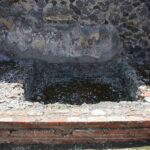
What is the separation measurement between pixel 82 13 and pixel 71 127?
79.5 inches

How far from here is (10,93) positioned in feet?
10.2

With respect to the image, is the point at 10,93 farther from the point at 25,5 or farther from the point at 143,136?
the point at 143,136

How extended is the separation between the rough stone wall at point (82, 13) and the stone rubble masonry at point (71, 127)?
→ 177 centimetres

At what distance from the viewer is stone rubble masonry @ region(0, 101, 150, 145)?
250 cm

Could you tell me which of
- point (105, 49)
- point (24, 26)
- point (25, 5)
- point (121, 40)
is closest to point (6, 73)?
point (24, 26)

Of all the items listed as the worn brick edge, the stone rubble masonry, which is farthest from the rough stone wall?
the worn brick edge

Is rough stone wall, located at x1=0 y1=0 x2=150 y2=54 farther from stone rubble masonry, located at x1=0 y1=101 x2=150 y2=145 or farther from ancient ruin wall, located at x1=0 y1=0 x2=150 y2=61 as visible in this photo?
stone rubble masonry, located at x1=0 y1=101 x2=150 y2=145

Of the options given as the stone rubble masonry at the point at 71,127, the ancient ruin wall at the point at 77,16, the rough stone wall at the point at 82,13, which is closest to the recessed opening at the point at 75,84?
the ancient ruin wall at the point at 77,16

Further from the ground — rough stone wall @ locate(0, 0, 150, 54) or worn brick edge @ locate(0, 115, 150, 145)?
rough stone wall @ locate(0, 0, 150, 54)

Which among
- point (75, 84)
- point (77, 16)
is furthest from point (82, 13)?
point (75, 84)

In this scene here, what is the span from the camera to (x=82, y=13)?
3764 mm

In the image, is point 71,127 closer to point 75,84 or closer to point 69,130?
point 69,130

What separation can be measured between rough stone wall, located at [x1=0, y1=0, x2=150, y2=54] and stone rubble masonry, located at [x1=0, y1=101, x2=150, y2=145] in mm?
1770

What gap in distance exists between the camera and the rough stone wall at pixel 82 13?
12.2 ft
